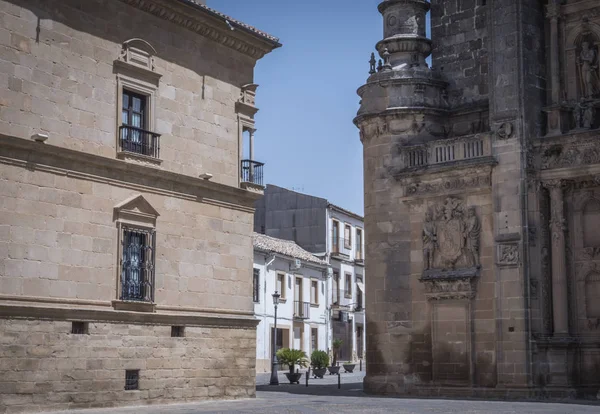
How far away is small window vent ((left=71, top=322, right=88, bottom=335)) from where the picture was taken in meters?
19.3

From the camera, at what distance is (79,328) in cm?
1944

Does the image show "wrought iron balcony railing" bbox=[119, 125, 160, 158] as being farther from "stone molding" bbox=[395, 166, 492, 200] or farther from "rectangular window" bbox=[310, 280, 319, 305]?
"rectangular window" bbox=[310, 280, 319, 305]

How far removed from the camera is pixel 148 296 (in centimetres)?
2106

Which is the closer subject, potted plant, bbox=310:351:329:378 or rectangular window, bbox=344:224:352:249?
potted plant, bbox=310:351:329:378

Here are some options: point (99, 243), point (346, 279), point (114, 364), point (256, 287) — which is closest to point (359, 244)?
point (346, 279)

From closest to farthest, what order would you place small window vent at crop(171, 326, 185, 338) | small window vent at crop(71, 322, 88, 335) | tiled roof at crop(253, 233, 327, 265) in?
1. small window vent at crop(71, 322, 88, 335)
2. small window vent at crop(171, 326, 185, 338)
3. tiled roof at crop(253, 233, 327, 265)

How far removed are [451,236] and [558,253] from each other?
3.04 metres

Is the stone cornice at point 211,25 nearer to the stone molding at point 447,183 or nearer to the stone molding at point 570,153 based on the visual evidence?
the stone molding at point 447,183

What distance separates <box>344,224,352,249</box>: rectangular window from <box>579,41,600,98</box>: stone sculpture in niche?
3199cm

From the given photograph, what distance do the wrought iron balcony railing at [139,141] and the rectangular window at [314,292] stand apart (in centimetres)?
3074

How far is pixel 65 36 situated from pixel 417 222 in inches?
484

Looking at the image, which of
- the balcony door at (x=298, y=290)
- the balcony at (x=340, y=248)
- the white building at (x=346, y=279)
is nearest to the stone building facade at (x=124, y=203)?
the balcony door at (x=298, y=290)

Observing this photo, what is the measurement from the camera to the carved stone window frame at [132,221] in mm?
20323

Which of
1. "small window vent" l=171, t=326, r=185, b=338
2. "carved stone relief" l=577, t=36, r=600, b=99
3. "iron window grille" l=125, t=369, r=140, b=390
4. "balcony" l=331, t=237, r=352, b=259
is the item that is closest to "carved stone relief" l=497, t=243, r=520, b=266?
"carved stone relief" l=577, t=36, r=600, b=99
